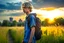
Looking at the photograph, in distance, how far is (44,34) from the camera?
3.72 m

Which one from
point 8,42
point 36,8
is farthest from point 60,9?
point 8,42

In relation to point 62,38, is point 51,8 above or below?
above

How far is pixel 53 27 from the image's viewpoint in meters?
3.77

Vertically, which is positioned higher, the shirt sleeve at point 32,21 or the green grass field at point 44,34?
the shirt sleeve at point 32,21

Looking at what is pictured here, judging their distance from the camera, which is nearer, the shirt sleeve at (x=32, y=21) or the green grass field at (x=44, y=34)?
the shirt sleeve at (x=32, y=21)

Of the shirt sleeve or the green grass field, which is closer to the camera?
the shirt sleeve

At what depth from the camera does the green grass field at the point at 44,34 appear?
12.1 feet

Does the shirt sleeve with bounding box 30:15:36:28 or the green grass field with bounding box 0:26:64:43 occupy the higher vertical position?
the shirt sleeve with bounding box 30:15:36:28

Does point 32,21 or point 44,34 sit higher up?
point 32,21

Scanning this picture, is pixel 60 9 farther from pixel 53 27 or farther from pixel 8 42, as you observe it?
pixel 8 42

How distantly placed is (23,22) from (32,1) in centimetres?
39

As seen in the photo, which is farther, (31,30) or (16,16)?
(16,16)

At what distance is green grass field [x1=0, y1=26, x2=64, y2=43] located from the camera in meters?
3.70

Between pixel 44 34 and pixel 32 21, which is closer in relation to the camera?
pixel 32 21
